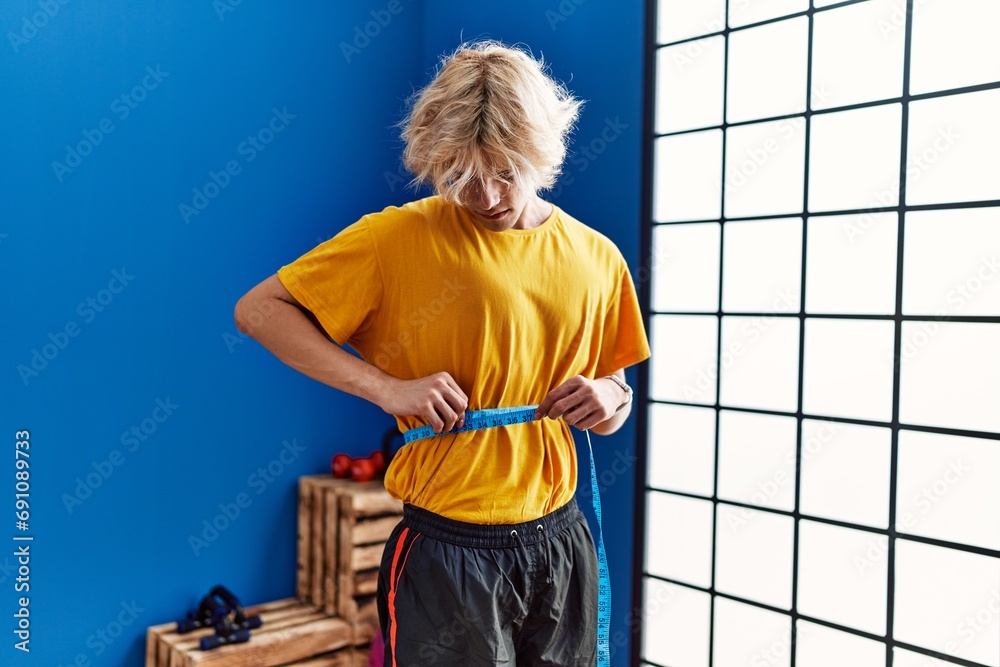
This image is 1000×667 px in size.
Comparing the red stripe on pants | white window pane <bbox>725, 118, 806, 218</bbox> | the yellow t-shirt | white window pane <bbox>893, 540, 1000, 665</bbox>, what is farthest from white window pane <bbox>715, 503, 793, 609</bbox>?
the red stripe on pants

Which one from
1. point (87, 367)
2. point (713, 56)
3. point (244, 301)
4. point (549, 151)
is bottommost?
point (87, 367)

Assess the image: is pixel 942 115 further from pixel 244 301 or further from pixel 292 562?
pixel 292 562

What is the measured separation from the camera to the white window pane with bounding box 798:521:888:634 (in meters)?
1.99

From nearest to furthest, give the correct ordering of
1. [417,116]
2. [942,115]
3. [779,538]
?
[417,116], [942,115], [779,538]

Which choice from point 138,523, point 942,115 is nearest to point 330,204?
point 138,523

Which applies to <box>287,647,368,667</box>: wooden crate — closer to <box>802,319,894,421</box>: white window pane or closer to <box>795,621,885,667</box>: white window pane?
<box>795,621,885,667</box>: white window pane

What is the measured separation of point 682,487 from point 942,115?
47.7 inches

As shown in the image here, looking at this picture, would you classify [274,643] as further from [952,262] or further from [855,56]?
[855,56]

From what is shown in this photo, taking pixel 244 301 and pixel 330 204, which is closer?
pixel 244 301

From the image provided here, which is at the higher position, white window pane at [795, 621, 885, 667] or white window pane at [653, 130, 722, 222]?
white window pane at [653, 130, 722, 222]

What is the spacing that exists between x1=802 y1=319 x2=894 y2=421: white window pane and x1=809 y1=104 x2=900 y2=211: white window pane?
0.31 metres

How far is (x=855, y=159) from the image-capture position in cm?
201

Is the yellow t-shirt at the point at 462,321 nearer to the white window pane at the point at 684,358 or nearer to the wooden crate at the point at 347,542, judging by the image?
the white window pane at the point at 684,358

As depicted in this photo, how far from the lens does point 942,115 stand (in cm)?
185
